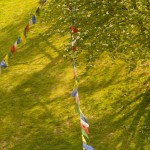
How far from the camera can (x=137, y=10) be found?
47.5ft

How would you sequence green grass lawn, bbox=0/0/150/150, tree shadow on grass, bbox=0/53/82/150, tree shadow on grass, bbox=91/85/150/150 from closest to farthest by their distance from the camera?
tree shadow on grass, bbox=91/85/150/150 → green grass lawn, bbox=0/0/150/150 → tree shadow on grass, bbox=0/53/82/150

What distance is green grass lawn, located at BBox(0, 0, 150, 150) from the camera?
16344 mm

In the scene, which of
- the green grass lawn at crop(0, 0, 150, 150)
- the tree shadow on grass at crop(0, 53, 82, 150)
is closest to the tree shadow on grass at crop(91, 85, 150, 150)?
the green grass lawn at crop(0, 0, 150, 150)

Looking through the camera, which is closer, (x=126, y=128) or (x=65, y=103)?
(x=126, y=128)

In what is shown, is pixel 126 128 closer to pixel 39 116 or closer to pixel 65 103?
pixel 65 103

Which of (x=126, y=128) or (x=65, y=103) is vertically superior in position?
(x=65, y=103)

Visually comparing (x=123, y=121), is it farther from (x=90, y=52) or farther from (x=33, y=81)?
(x=33, y=81)

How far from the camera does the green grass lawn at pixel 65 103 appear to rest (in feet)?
53.6

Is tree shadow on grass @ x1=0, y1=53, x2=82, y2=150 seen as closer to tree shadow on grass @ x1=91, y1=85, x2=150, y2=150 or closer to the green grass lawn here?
the green grass lawn

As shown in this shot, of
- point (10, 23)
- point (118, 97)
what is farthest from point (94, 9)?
point (10, 23)

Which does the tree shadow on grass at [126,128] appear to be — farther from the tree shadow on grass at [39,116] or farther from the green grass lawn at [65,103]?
the tree shadow on grass at [39,116]

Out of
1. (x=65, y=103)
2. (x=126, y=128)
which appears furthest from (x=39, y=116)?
(x=126, y=128)

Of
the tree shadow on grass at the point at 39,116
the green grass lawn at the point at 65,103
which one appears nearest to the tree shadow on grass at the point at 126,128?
the green grass lawn at the point at 65,103

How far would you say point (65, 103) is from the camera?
64.1 feet
